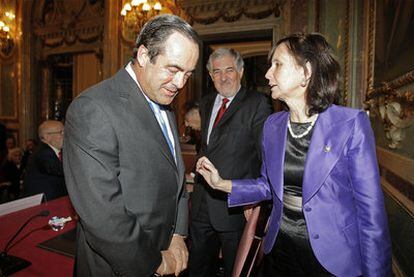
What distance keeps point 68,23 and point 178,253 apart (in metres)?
7.89

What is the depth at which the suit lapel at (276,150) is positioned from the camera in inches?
64.6

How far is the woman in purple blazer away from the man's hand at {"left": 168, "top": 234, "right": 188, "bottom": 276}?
0.53 meters

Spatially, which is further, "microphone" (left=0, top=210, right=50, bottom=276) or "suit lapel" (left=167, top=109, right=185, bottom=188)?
"suit lapel" (left=167, top=109, right=185, bottom=188)

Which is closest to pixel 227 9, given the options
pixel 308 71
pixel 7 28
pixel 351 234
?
pixel 308 71

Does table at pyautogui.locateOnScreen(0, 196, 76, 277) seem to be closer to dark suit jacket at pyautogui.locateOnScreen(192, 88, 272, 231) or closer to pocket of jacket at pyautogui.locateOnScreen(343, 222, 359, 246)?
dark suit jacket at pyautogui.locateOnScreen(192, 88, 272, 231)

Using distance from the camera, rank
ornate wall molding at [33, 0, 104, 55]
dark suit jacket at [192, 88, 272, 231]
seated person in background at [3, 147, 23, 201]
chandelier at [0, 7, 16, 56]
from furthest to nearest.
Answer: chandelier at [0, 7, 16, 56]
ornate wall molding at [33, 0, 104, 55]
seated person in background at [3, 147, 23, 201]
dark suit jacket at [192, 88, 272, 231]

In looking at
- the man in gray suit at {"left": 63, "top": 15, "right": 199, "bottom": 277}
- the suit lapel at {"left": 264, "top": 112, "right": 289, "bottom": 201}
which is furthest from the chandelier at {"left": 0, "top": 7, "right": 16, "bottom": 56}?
the suit lapel at {"left": 264, "top": 112, "right": 289, "bottom": 201}

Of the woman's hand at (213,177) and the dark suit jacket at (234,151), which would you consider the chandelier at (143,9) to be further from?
the woman's hand at (213,177)

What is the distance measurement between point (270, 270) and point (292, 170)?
640 millimetres

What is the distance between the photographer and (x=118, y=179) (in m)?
1.22

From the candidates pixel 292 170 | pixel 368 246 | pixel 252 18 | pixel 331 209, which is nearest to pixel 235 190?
pixel 292 170

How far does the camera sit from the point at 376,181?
137cm

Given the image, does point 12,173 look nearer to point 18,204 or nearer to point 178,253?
point 18,204

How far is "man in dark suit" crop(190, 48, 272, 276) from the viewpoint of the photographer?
8.20ft
